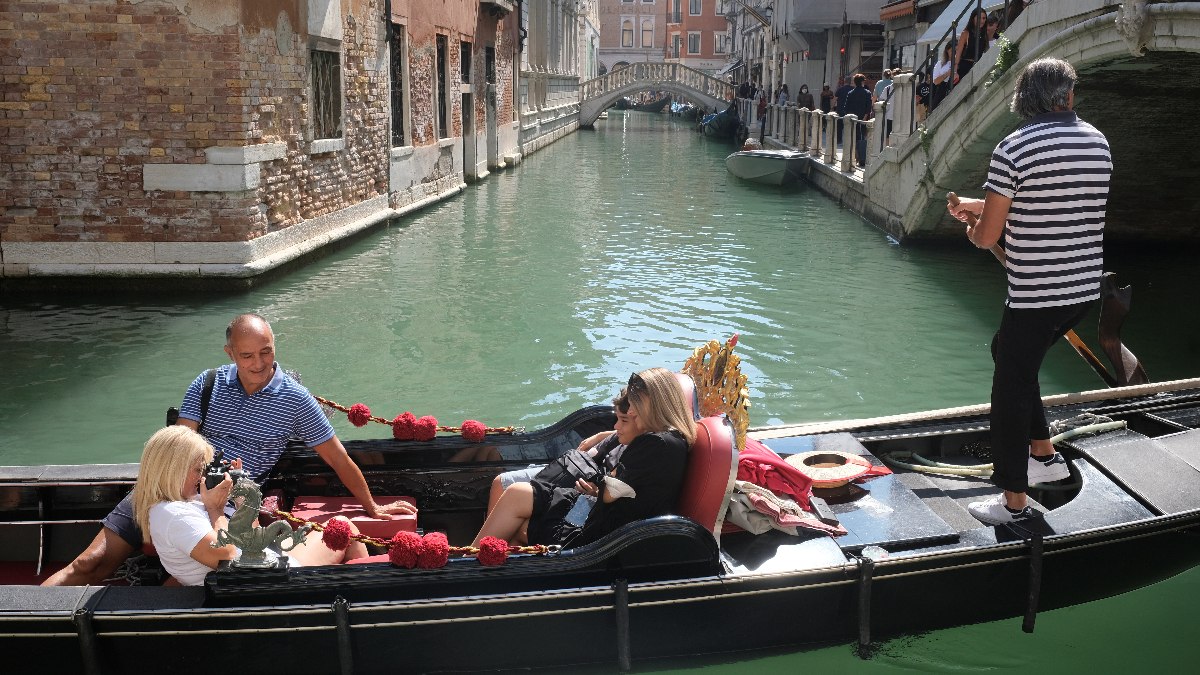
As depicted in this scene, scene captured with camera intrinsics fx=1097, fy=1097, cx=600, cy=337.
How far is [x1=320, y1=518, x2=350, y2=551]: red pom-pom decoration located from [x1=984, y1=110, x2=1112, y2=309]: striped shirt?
1.96 meters

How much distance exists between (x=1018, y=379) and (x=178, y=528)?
2.31m

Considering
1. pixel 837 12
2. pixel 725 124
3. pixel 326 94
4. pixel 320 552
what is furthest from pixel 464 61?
pixel 725 124

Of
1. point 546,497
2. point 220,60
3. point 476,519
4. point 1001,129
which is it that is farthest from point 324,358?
point 1001,129

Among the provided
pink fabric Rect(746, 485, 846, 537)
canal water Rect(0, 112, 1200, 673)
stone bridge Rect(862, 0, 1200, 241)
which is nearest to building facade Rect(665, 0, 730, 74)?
stone bridge Rect(862, 0, 1200, 241)

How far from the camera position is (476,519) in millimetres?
3521

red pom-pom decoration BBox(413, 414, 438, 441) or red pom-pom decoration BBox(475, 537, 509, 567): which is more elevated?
red pom-pom decoration BBox(413, 414, 438, 441)

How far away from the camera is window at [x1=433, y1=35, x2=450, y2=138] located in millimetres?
13021

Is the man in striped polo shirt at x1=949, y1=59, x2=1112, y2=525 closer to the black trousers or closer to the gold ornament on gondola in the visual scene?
the black trousers

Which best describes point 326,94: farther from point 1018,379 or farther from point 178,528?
point 1018,379

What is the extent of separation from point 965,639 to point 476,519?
1.54 m

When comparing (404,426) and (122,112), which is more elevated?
(122,112)

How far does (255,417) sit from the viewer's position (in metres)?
3.08

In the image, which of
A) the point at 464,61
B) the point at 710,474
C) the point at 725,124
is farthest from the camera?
the point at 725,124

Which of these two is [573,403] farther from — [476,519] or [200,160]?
[200,160]
